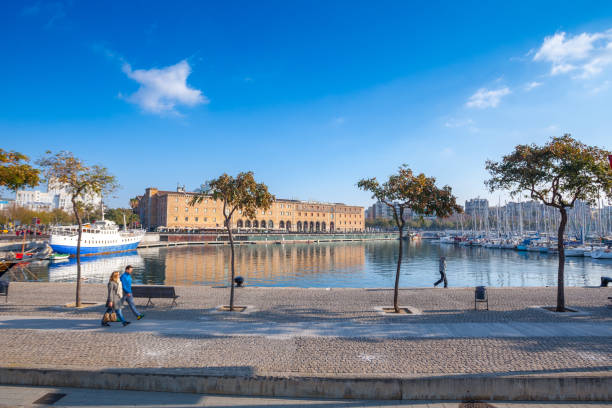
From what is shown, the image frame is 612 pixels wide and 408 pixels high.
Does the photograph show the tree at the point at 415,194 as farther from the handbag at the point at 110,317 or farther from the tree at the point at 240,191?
the handbag at the point at 110,317

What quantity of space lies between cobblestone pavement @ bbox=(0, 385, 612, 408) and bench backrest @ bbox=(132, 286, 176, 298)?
249 inches

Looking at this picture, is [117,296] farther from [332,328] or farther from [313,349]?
[332,328]

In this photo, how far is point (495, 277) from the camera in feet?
113

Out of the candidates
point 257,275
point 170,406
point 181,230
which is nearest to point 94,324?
point 170,406

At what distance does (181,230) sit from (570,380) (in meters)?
108

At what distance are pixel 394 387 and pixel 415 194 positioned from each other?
764 centimetres

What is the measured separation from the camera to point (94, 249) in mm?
58156

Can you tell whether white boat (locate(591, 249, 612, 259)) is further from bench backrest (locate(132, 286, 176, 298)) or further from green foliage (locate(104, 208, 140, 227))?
green foliage (locate(104, 208, 140, 227))

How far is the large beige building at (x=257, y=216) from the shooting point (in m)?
110

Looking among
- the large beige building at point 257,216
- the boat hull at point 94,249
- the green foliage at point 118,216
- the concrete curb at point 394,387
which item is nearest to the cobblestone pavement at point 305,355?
the concrete curb at point 394,387

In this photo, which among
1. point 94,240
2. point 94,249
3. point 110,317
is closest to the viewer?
point 110,317

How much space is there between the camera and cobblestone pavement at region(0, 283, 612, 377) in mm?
6648

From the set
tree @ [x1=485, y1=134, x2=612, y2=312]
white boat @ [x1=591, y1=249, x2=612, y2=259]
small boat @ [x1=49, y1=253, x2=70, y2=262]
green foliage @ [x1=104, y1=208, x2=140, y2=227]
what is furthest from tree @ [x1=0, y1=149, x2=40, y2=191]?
green foliage @ [x1=104, y1=208, x2=140, y2=227]

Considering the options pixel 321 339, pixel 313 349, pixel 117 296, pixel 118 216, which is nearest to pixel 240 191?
pixel 117 296
